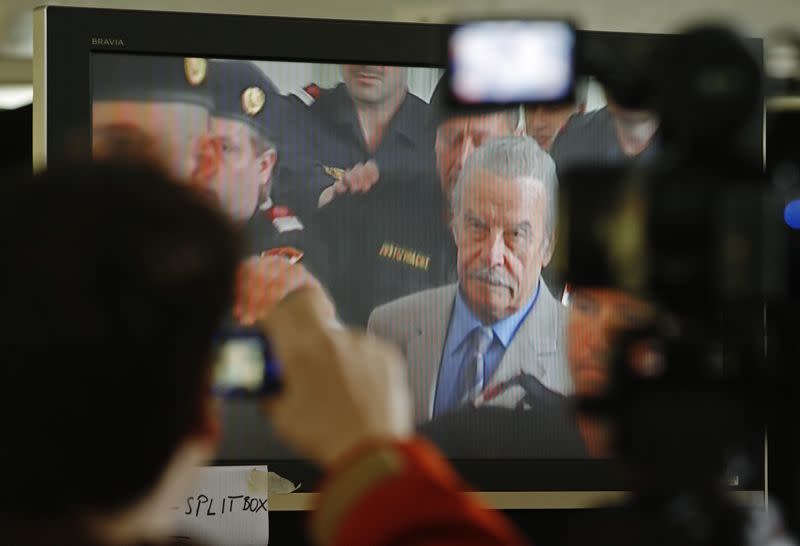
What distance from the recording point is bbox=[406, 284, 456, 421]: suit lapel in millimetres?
1512

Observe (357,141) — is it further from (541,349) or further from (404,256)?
(541,349)

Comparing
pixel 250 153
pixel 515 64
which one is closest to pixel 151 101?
pixel 250 153

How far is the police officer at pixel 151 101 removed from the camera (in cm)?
146

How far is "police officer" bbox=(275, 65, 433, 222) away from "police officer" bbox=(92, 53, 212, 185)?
0.13 metres

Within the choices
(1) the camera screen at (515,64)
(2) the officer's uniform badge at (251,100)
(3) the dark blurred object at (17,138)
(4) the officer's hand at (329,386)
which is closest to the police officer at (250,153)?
(2) the officer's uniform badge at (251,100)

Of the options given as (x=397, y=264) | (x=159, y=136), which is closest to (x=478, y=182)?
(x=397, y=264)

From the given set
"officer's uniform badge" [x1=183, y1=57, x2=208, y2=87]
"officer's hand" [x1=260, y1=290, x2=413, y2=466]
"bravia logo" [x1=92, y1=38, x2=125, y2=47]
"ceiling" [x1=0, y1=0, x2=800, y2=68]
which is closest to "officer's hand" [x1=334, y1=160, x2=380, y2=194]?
"officer's uniform badge" [x1=183, y1=57, x2=208, y2=87]

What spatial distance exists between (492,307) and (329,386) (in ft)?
3.38

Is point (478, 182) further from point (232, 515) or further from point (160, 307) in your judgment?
point (160, 307)

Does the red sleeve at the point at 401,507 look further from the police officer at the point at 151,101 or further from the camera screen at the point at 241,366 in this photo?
the police officer at the point at 151,101

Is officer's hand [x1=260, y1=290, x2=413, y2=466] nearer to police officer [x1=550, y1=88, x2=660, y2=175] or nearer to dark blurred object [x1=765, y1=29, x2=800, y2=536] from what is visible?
dark blurred object [x1=765, y1=29, x2=800, y2=536]

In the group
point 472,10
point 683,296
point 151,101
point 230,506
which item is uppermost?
point 472,10

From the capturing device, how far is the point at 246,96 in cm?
148

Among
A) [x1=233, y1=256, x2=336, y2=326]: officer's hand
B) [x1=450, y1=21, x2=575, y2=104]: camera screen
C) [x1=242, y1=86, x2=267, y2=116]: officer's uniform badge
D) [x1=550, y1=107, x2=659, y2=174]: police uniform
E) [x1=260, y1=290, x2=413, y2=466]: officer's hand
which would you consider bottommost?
[x1=260, y1=290, x2=413, y2=466]: officer's hand
